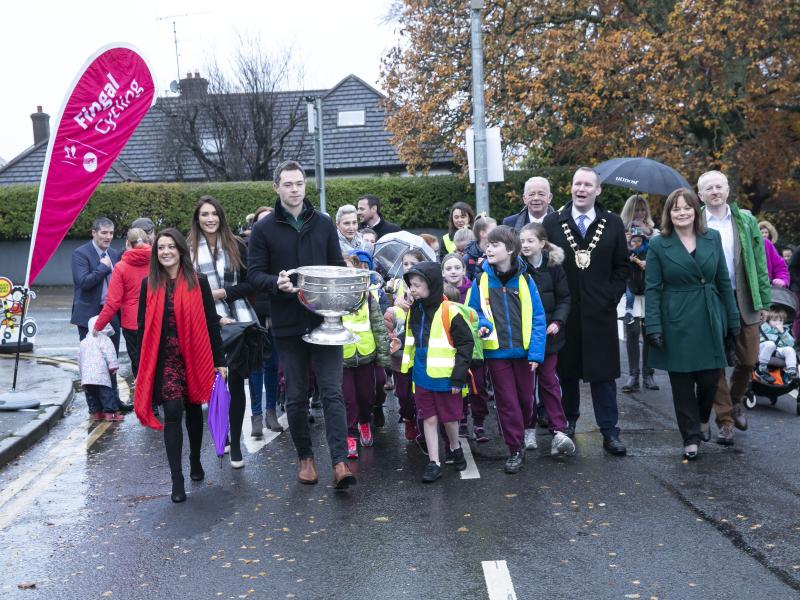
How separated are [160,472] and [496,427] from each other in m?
3.00

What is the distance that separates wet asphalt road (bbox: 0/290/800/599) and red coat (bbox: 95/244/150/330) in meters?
1.51

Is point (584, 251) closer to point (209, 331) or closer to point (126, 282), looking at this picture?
point (209, 331)

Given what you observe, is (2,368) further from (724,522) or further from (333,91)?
(333,91)

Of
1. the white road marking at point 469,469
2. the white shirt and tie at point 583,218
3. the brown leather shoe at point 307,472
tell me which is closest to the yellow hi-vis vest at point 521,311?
the white shirt and tie at point 583,218

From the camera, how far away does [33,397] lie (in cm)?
1005

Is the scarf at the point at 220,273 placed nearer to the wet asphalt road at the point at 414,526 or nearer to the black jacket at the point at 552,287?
the wet asphalt road at the point at 414,526

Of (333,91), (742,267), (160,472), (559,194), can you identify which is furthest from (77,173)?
(333,91)

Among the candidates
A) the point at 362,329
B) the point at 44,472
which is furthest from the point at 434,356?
the point at 44,472

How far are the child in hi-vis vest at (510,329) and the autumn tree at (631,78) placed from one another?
13990 millimetres

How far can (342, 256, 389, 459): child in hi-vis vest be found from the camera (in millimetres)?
7629

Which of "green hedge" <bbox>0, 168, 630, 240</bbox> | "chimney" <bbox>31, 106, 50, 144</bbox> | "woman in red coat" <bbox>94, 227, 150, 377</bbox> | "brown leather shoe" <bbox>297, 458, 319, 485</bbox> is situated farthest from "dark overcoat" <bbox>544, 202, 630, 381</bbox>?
"chimney" <bbox>31, 106, 50, 144</bbox>

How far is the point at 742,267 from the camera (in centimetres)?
769

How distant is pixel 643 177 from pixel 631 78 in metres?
10.3

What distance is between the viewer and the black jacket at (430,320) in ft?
22.0
